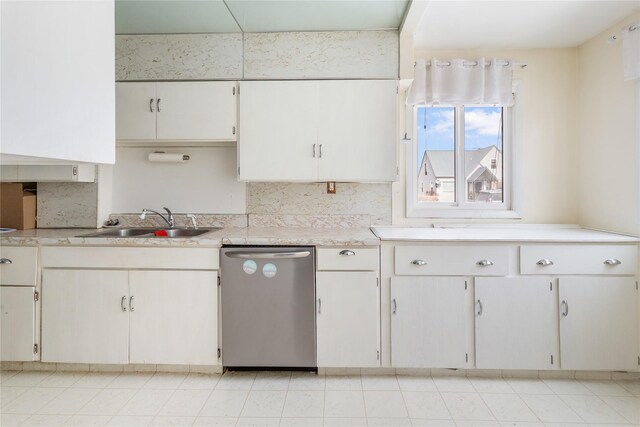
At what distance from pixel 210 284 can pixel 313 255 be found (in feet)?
2.17

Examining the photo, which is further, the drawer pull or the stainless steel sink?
the stainless steel sink

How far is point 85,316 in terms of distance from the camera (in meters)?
2.32

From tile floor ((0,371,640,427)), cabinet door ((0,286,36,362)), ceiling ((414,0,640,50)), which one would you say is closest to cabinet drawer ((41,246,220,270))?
A: cabinet door ((0,286,36,362))

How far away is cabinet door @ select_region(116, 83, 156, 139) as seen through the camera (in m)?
2.63

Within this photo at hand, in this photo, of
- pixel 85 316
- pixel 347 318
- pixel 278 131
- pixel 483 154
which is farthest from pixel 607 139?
pixel 85 316

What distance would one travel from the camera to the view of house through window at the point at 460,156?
119 inches

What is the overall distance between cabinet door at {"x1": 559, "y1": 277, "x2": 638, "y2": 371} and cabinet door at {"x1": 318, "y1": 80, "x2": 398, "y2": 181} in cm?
133

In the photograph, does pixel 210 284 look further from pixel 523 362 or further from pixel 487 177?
pixel 487 177

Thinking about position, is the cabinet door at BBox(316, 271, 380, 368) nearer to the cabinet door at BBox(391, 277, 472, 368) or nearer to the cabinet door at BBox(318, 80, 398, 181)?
the cabinet door at BBox(391, 277, 472, 368)

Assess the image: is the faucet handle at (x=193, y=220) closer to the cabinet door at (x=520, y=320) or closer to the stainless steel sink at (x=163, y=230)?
the stainless steel sink at (x=163, y=230)

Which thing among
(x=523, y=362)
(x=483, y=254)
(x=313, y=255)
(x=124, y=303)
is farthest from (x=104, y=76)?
(x=523, y=362)

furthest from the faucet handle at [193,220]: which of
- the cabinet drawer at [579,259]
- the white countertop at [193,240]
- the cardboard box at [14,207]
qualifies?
the cabinet drawer at [579,259]

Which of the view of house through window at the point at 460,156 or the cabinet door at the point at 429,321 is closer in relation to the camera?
the cabinet door at the point at 429,321

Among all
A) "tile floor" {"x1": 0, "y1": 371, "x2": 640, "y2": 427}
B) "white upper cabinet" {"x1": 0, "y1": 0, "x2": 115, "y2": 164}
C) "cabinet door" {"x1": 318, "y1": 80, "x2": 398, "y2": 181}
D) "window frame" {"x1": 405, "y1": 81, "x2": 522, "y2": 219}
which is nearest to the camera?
"white upper cabinet" {"x1": 0, "y1": 0, "x2": 115, "y2": 164}
